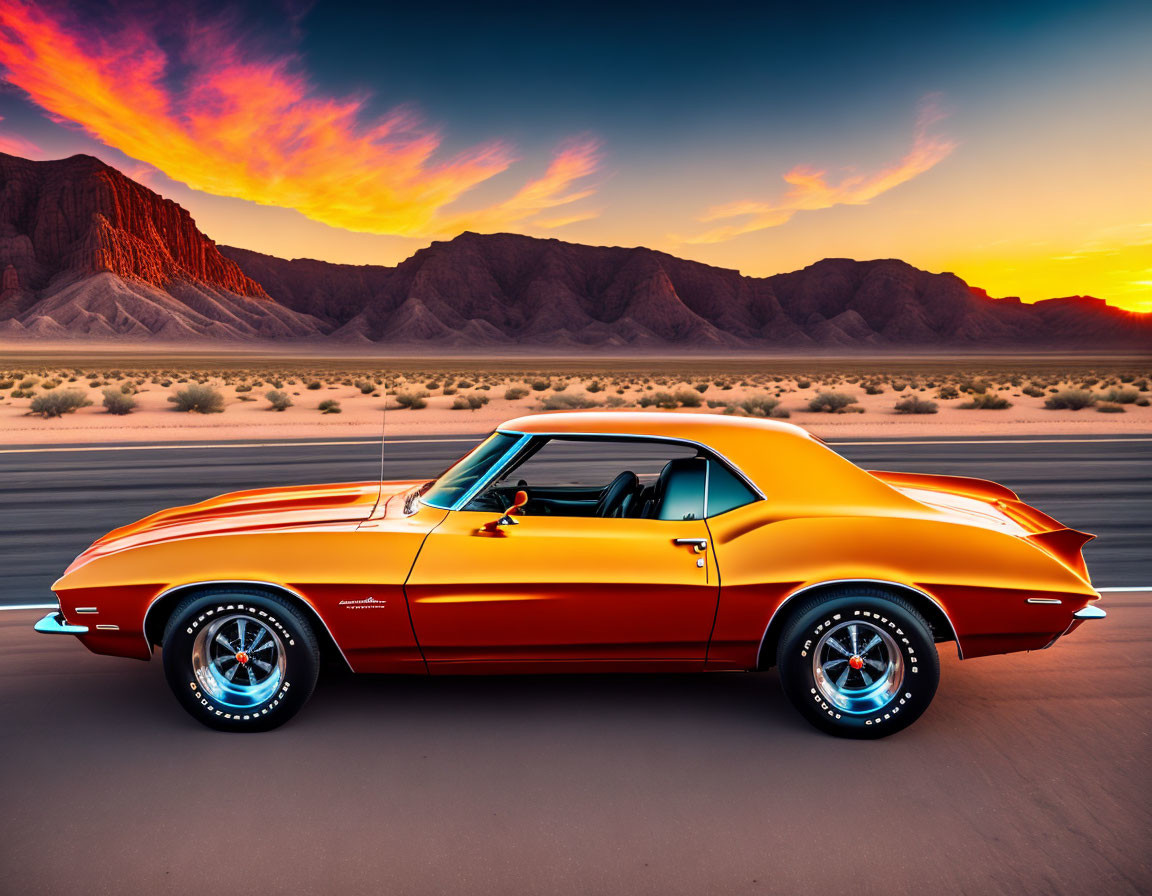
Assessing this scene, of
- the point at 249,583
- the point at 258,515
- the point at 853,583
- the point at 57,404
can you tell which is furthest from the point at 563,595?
the point at 57,404

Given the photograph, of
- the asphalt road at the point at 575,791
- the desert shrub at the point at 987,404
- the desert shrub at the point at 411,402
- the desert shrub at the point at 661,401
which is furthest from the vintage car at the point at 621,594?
the desert shrub at the point at 987,404

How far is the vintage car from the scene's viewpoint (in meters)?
4.10

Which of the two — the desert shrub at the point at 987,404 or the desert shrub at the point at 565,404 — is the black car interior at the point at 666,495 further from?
the desert shrub at the point at 987,404

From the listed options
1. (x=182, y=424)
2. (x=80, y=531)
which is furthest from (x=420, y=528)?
(x=182, y=424)

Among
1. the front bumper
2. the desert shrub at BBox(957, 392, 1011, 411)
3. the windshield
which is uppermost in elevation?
the windshield

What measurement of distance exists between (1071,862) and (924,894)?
2.11 feet

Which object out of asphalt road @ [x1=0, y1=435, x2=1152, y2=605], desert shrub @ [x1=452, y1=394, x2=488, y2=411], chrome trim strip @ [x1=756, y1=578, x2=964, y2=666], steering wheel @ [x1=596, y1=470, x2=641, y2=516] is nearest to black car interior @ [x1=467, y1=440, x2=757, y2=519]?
steering wheel @ [x1=596, y1=470, x2=641, y2=516]

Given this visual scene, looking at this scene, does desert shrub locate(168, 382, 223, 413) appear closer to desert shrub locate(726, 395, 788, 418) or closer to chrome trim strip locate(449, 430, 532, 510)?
desert shrub locate(726, 395, 788, 418)

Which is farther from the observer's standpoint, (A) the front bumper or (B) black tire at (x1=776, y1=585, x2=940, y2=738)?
(A) the front bumper

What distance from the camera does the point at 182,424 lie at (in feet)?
83.3

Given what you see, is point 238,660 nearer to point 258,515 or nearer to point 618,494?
point 258,515

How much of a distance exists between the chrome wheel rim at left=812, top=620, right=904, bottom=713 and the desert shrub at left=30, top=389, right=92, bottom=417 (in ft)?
98.2

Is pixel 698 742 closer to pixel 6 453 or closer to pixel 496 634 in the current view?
pixel 496 634

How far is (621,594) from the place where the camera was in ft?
13.4
